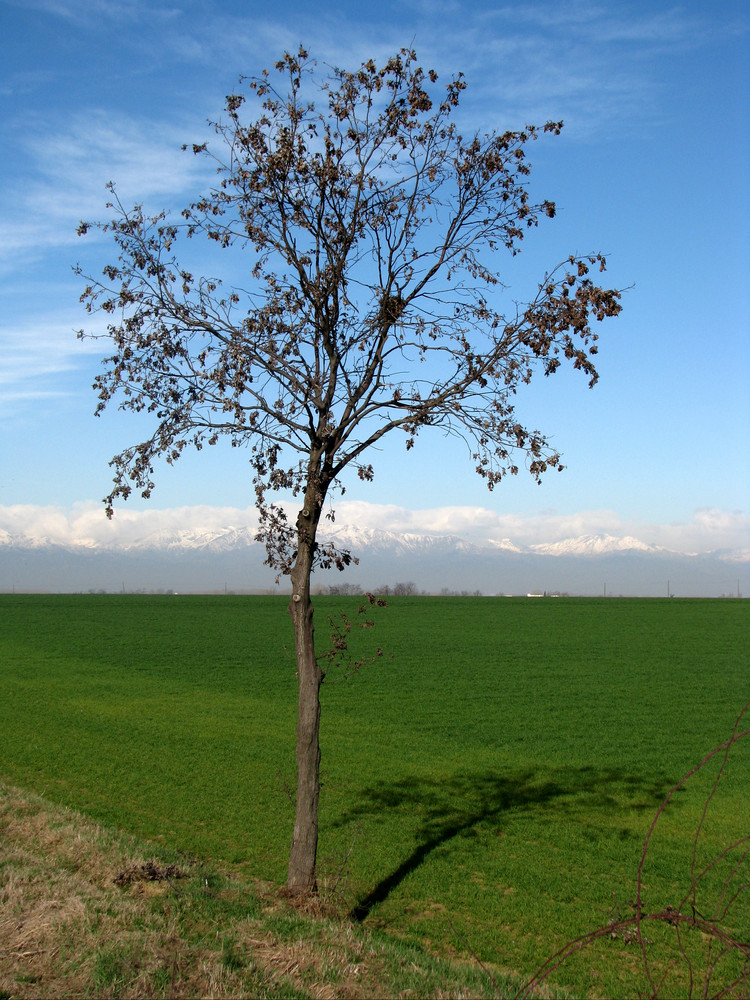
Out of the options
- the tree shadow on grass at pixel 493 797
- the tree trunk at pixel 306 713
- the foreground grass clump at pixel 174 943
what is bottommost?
the tree shadow on grass at pixel 493 797

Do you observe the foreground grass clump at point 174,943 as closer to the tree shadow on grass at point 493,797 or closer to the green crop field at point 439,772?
the green crop field at point 439,772

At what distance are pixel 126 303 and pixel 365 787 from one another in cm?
1063

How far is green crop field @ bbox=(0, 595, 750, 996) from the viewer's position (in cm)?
1081

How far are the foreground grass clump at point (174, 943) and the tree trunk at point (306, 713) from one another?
54cm

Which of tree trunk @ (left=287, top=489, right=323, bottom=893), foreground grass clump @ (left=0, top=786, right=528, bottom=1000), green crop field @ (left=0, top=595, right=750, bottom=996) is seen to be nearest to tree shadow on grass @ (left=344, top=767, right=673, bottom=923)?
green crop field @ (left=0, top=595, right=750, bottom=996)

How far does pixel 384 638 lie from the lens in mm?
48625

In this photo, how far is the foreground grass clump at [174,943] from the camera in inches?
246

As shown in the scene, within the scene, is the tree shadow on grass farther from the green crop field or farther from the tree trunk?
the tree trunk

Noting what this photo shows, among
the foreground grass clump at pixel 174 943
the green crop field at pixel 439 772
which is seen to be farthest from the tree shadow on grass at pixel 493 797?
the foreground grass clump at pixel 174 943

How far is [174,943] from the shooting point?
7059mm

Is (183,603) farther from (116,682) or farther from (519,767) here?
(519,767)

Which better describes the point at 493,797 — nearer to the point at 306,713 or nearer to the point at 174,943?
the point at 306,713

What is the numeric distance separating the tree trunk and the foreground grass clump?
0.54 meters

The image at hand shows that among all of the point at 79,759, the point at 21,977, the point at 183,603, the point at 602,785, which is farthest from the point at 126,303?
the point at 183,603
